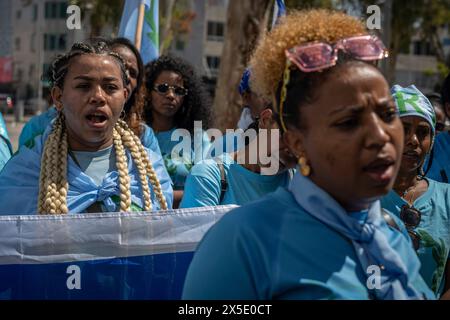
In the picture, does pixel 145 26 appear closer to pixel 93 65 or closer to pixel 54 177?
pixel 93 65

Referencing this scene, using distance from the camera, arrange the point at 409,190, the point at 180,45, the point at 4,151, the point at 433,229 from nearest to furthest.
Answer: the point at 433,229
the point at 409,190
the point at 4,151
the point at 180,45

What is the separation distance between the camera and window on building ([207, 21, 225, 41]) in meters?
58.5

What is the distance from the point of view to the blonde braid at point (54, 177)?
3352 millimetres

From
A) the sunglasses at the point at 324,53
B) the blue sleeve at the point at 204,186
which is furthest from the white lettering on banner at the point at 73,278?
the sunglasses at the point at 324,53

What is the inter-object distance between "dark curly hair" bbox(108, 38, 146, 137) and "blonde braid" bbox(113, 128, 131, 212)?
0.92 m

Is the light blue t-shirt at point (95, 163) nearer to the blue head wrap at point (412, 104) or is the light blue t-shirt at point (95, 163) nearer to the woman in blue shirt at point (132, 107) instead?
the woman in blue shirt at point (132, 107)

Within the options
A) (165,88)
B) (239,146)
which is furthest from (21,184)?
(165,88)

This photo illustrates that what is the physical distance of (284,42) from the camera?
2287mm

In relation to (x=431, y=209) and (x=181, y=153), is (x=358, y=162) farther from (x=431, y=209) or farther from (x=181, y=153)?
(x=181, y=153)

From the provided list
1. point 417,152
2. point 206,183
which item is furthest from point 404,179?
point 206,183

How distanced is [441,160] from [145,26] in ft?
10.7

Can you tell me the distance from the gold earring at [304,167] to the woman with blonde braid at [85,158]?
144 cm

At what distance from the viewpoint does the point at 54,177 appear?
3.44 meters
